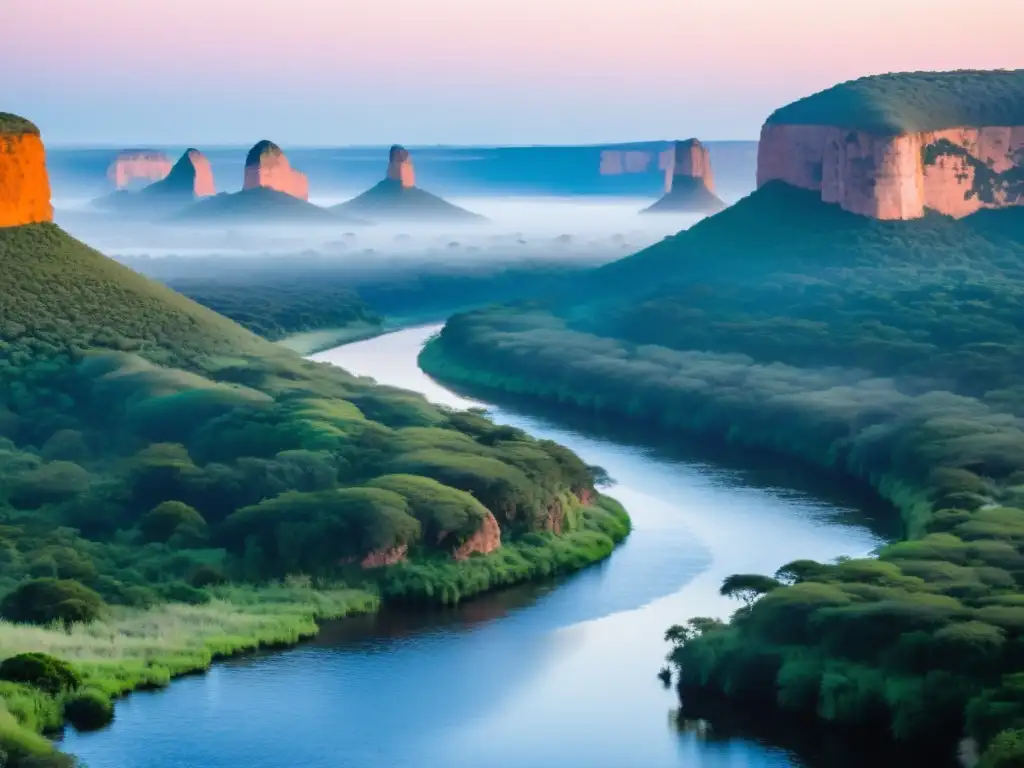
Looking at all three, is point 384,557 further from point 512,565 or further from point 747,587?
point 747,587

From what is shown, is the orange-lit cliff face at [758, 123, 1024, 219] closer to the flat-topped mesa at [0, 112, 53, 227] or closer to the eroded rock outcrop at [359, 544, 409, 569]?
the flat-topped mesa at [0, 112, 53, 227]

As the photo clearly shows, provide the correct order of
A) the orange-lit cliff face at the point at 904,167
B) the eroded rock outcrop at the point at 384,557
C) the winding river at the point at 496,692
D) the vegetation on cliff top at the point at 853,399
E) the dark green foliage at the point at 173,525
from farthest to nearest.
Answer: the orange-lit cliff face at the point at 904,167 → the dark green foliage at the point at 173,525 → the eroded rock outcrop at the point at 384,557 → the vegetation on cliff top at the point at 853,399 → the winding river at the point at 496,692

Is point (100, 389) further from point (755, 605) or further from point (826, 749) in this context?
point (826, 749)

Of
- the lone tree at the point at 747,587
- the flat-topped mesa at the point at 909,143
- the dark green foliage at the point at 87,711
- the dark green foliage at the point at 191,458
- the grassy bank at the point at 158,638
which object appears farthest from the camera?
the flat-topped mesa at the point at 909,143

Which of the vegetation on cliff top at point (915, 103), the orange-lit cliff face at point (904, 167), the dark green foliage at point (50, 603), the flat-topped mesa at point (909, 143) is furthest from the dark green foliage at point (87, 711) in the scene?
the vegetation on cliff top at point (915, 103)

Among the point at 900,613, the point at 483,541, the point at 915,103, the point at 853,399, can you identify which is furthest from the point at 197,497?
the point at 915,103

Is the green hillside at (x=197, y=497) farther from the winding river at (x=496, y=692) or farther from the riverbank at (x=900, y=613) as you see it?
the riverbank at (x=900, y=613)

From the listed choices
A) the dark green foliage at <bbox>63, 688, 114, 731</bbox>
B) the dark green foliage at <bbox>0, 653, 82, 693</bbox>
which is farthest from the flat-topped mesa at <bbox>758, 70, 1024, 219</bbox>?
the dark green foliage at <bbox>63, 688, 114, 731</bbox>
